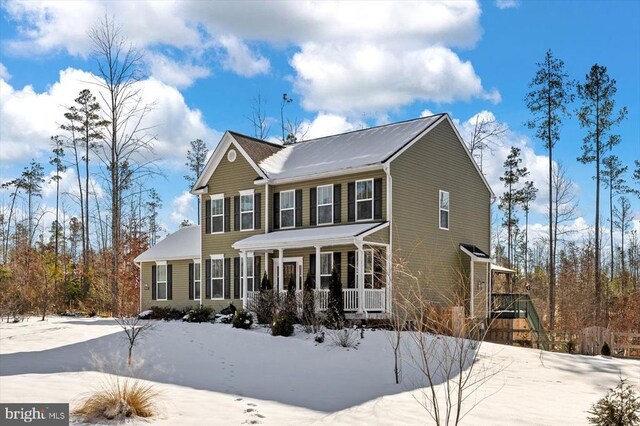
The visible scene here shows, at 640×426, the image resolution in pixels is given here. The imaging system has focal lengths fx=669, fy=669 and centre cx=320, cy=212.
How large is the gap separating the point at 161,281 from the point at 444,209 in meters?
15.5

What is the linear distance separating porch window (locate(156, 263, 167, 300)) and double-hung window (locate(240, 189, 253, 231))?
701 centimetres

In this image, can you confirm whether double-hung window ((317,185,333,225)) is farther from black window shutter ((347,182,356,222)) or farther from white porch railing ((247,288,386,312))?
white porch railing ((247,288,386,312))

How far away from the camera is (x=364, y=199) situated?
84.6ft

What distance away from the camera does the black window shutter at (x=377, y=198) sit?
994 inches

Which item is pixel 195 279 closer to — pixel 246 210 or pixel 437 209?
pixel 246 210

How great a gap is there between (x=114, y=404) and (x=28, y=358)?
8.32 metres

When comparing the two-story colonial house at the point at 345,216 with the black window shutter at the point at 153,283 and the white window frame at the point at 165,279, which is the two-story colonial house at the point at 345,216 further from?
the black window shutter at the point at 153,283

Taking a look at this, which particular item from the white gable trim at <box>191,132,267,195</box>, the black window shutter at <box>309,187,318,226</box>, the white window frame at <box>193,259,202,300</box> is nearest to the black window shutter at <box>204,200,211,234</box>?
the white gable trim at <box>191,132,267,195</box>

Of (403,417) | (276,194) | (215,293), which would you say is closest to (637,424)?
(403,417)

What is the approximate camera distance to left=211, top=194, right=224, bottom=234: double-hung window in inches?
1222

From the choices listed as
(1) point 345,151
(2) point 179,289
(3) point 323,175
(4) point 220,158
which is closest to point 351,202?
(3) point 323,175

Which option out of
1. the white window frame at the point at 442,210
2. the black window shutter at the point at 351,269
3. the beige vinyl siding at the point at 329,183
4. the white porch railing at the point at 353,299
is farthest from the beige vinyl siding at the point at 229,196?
the white window frame at the point at 442,210

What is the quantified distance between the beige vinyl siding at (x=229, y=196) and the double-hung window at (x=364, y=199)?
504cm

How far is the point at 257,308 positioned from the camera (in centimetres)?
2550
